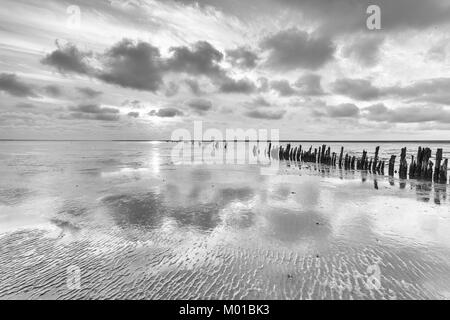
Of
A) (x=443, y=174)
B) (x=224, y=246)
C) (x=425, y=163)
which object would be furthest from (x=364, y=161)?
(x=224, y=246)

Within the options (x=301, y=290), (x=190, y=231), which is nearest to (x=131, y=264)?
(x=190, y=231)

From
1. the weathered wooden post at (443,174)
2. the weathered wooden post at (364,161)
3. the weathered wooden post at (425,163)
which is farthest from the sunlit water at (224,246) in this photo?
the weathered wooden post at (364,161)

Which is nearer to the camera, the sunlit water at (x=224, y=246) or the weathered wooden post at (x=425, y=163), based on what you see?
the sunlit water at (x=224, y=246)

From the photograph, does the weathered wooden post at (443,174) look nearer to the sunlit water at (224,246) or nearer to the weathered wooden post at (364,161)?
the sunlit water at (224,246)

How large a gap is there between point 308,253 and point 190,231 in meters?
3.75

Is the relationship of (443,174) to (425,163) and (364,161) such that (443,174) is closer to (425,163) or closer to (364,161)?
(425,163)

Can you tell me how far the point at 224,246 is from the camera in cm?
680

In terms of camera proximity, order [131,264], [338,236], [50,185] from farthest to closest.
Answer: [50,185] < [338,236] < [131,264]

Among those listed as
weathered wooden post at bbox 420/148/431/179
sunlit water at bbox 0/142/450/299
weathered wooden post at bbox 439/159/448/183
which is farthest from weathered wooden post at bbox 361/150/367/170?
sunlit water at bbox 0/142/450/299

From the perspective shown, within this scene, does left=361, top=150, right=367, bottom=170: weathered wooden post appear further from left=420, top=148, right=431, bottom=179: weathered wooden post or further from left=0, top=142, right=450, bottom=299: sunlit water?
left=0, top=142, right=450, bottom=299: sunlit water

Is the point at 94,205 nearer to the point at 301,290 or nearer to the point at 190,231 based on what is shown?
Result: the point at 190,231

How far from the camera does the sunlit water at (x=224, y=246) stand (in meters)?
4.82

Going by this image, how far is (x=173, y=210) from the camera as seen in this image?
10.2 metres
